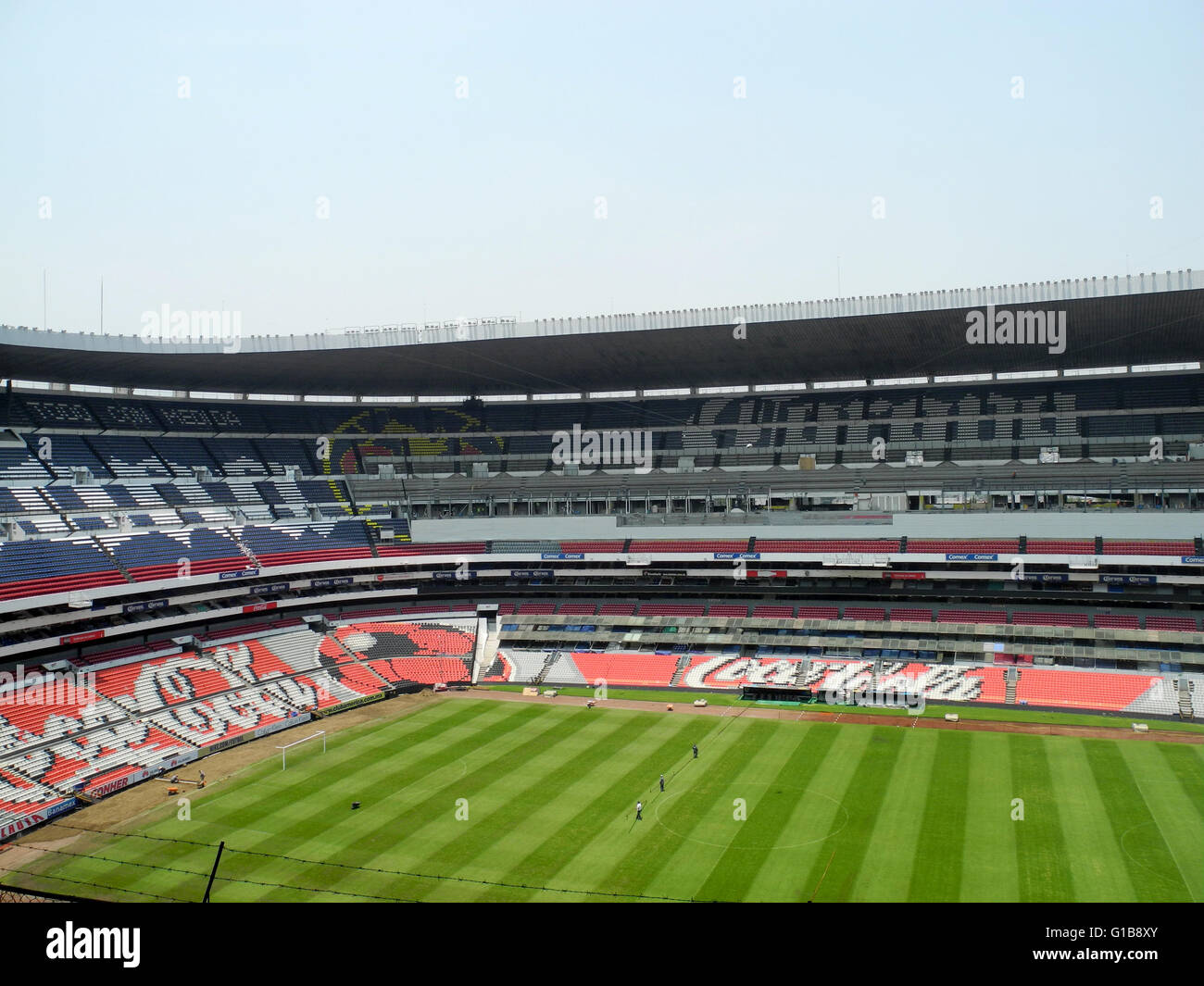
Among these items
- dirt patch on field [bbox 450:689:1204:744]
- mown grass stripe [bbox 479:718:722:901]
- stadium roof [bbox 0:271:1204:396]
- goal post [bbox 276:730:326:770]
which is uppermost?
stadium roof [bbox 0:271:1204:396]

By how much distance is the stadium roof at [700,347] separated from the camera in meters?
48.5

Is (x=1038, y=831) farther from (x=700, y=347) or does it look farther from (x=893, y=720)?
(x=700, y=347)

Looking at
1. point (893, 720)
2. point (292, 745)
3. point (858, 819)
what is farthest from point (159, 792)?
point (893, 720)

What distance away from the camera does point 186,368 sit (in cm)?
6041

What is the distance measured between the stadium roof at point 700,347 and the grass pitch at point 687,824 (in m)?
22.7

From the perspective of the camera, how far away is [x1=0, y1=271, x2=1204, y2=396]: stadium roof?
48.5 metres

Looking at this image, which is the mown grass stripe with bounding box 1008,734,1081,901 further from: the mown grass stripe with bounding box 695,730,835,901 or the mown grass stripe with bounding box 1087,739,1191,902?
the mown grass stripe with bounding box 695,730,835,901

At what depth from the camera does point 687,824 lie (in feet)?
102

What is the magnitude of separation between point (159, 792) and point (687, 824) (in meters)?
22.0

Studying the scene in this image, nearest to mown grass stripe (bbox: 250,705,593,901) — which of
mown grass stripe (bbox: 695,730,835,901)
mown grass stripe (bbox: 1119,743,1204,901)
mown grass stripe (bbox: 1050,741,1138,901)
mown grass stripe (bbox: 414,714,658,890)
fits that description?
mown grass stripe (bbox: 414,714,658,890)

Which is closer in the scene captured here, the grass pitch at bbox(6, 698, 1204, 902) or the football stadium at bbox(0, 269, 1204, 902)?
the grass pitch at bbox(6, 698, 1204, 902)

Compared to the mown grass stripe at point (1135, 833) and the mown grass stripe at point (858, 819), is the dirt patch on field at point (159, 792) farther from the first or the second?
the mown grass stripe at point (1135, 833)

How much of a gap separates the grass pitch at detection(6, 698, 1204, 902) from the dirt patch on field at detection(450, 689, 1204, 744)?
1353mm
